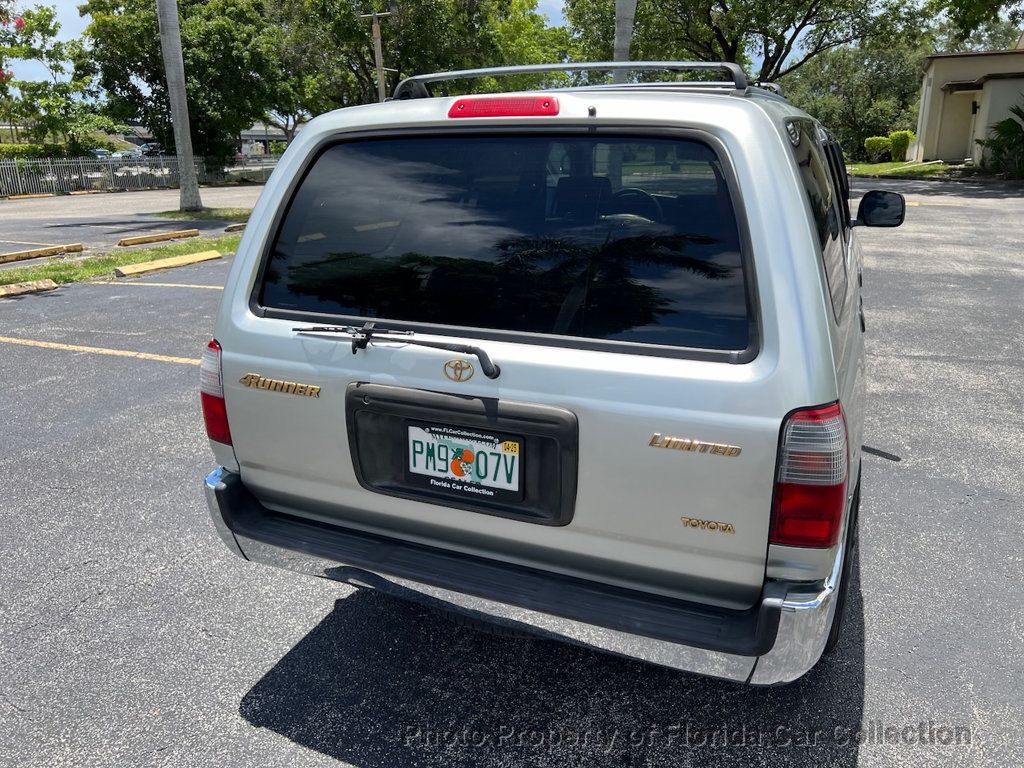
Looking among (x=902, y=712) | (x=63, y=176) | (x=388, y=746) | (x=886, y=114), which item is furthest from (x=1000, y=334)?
(x=886, y=114)

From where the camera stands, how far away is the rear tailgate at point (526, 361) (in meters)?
2.07

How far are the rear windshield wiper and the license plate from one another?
0.21 m

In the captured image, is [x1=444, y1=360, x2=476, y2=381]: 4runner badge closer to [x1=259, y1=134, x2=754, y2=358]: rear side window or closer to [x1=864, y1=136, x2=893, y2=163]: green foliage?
[x1=259, y1=134, x2=754, y2=358]: rear side window

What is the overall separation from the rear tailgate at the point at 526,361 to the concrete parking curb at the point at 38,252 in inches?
467

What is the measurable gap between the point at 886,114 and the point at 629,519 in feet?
170

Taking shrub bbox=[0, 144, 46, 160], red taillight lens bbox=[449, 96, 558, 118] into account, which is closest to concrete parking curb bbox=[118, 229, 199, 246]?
Answer: red taillight lens bbox=[449, 96, 558, 118]

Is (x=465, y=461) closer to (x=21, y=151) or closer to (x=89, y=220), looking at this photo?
(x=89, y=220)

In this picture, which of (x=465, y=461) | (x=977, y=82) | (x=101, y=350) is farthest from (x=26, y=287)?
(x=977, y=82)

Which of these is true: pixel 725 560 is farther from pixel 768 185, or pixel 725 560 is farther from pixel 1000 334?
pixel 1000 334

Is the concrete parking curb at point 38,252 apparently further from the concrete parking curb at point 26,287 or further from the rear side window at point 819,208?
the rear side window at point 819,208

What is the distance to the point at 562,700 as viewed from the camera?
2682 millimetres

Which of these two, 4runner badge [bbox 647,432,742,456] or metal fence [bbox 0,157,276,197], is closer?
4runner badge [bbox 647,432,742,456]

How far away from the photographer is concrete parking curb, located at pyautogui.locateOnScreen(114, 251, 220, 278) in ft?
34.9

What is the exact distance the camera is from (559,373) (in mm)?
2154
